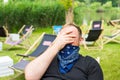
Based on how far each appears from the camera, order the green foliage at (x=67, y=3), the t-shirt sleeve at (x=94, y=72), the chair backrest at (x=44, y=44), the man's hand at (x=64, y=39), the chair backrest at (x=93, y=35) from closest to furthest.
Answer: the man's hand at (x=64, y=39)
the t-shirt sleeve at (x=94, y=72)
the chair backrest at (x=44, y=44)
the chair backrest at (x=93, y=35)
the green foliage at (x=67, y=3)

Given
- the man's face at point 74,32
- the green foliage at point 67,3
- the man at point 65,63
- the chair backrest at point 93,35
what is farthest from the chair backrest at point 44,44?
the green foliage at point 67,3

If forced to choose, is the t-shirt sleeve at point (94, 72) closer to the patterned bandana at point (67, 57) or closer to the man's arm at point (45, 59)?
the patterned bandana at point (67, 57)

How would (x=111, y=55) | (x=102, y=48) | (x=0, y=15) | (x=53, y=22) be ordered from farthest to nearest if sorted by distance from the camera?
1. (x=53, y=22)
2. (x=0, y=15)
3. (x=102, y=48)
4. (x=111, y=55)

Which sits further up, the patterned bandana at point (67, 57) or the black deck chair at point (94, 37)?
the patterned bandana at point (67, 57)

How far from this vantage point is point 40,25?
55.6 feet

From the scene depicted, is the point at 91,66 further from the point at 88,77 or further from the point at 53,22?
the point at 53,22

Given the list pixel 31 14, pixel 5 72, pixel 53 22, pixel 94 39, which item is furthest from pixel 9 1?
pixel 5 72

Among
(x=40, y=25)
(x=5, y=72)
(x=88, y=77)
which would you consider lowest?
(x=40, y=25)

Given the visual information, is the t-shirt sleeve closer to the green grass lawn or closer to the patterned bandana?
the patterned bandana

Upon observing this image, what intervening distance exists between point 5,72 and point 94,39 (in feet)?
12.6

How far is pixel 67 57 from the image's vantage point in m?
2.80

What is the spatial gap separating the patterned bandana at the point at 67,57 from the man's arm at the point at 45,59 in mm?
55

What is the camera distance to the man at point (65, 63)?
2740 millimetres

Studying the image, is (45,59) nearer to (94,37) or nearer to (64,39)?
(64,39)
